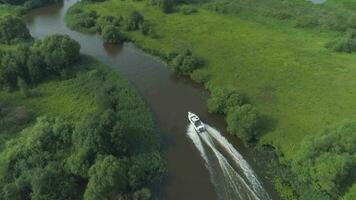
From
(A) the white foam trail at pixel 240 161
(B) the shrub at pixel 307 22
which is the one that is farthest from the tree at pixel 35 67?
(B) the shrub at pixel 307 22

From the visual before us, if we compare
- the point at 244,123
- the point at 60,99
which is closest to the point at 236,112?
the point at 244,123

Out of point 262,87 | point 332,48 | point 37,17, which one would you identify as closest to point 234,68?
point 262,87

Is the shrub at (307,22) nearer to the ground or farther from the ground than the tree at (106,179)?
farther from the ground

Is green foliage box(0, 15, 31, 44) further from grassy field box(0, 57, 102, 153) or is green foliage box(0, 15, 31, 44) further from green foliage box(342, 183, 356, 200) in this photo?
green foliage box(342, 183, 356, 200)

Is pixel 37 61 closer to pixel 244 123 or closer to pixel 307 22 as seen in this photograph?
pixel 244 123

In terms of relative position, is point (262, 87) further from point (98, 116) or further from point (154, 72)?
point (98, 116)

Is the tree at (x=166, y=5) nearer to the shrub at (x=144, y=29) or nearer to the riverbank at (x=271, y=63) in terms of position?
the riverbank at (x=271, y=63)

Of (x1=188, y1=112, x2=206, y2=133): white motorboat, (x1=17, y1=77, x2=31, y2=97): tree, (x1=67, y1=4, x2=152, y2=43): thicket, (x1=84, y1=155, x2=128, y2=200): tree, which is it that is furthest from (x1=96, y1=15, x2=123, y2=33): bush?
(x1=84, y1=155, x2=128, y2=200): tree
